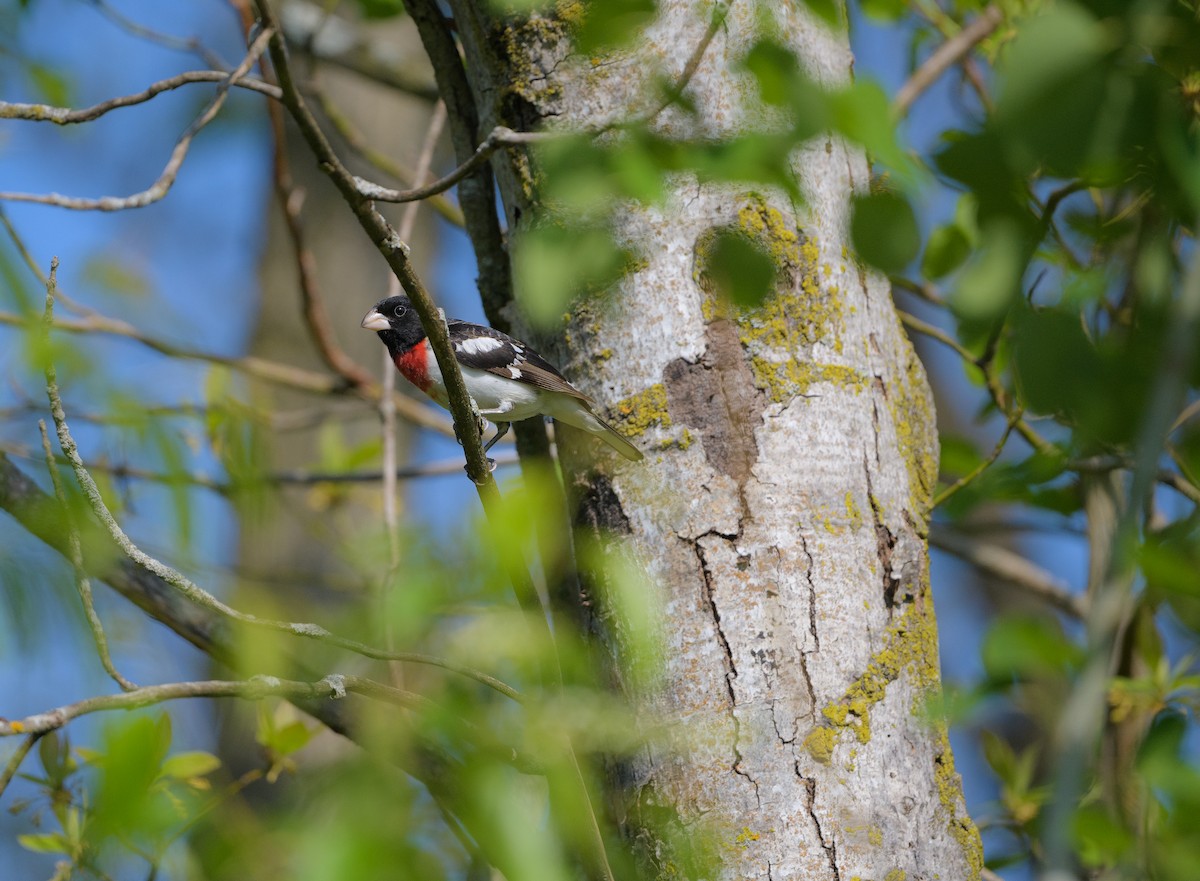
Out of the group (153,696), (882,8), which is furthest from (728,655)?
(882,8)

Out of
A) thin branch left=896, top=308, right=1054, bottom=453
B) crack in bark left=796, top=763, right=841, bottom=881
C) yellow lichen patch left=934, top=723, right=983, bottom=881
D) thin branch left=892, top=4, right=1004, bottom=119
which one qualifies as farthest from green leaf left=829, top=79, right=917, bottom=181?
thin branch left=892, top=4, right=1004, bottom=119

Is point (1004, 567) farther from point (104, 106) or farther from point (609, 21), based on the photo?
point (609, 21)

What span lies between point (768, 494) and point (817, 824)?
0.70m

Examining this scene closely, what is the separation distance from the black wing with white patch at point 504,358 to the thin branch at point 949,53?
178cm

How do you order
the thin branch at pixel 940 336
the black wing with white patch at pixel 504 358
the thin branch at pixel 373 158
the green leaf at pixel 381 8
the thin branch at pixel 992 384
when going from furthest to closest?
the thin branch at pixel 373 158
the green leaf at pixel 381 8
the thin branch at pixel 940 336
the thin branch at pixel 992 384
the black wing with white patch at pixel 504 358

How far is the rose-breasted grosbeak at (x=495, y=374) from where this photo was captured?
2.68 m

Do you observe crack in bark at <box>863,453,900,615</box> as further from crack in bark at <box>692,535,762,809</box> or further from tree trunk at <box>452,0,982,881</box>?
crack in bark at <box>692,535,762,809</box>

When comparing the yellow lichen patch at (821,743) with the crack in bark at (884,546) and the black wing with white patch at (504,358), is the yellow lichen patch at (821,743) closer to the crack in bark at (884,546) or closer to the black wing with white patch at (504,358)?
the crack in bark at (884,546)

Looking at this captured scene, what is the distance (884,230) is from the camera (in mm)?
951

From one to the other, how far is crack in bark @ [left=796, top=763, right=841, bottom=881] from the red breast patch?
245cm

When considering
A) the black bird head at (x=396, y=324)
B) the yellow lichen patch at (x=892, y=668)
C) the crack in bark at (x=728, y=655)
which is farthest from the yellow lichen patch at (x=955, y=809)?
the black bird head at (x=396, y=324)

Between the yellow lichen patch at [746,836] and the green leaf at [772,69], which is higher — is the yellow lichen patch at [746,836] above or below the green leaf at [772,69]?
below

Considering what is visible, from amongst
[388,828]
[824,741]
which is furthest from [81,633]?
[824,741]

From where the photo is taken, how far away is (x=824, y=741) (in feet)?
7.27
